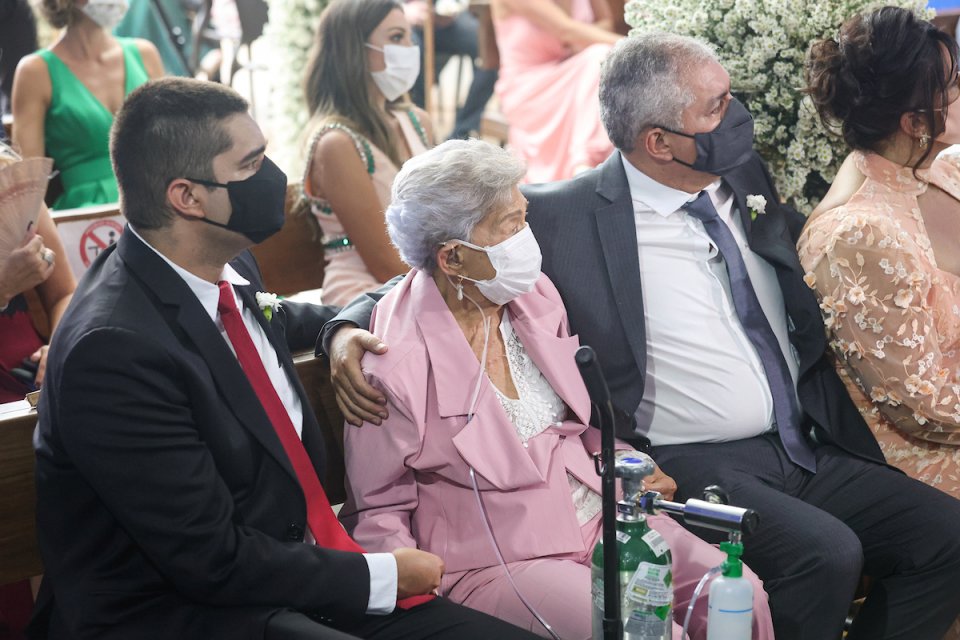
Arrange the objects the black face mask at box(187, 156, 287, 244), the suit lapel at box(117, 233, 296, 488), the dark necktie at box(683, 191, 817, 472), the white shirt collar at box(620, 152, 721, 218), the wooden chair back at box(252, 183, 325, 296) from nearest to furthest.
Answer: the suit lapel at box(117, 233, 296, 488) < the black face mask at box(187, 156, 287, 244) < the dark necktie at box(683, 191, 817, 472) < the white shirt collar at box(620, 152, 721, 218) < the wooden chair back at box(252, 183, 325, 296)

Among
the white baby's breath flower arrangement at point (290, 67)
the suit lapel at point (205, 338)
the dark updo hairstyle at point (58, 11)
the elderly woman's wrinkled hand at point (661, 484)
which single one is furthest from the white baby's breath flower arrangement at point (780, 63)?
the dark updo hairstyle at point (58, 11)

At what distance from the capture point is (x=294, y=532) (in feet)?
7.34

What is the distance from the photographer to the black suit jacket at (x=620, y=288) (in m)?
2.86

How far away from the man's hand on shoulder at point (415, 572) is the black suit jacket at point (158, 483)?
3.2 inches

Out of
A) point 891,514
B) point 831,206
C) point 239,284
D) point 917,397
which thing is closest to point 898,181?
point 831,206

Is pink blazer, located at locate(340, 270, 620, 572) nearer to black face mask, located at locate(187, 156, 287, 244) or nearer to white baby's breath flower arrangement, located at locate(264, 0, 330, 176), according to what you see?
black face mask, located at locate(187, 156, 287, 244)

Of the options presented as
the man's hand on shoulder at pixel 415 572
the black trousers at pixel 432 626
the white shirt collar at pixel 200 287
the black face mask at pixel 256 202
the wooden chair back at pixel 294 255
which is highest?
the black face mask at pixel 256 202

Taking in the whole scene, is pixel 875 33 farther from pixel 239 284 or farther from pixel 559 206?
pixel 239 284

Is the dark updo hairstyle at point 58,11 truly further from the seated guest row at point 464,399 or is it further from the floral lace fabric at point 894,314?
the floral lace fabric at point 894,314

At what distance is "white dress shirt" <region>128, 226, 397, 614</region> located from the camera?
7.07 feet

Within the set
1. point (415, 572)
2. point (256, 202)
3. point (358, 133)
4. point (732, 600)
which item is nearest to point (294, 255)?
point (358, 133)

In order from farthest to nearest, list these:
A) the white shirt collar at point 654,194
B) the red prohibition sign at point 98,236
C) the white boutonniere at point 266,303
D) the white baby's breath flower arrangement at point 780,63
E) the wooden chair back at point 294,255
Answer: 1. the wooden chair back at point 294,255
2. the red prohibition sign at point 98,236
3. the white baby's breath flower arrangement at point 780,63
4. the white shirt collar at point 654,194
5. the white boutonniere at point 266,303

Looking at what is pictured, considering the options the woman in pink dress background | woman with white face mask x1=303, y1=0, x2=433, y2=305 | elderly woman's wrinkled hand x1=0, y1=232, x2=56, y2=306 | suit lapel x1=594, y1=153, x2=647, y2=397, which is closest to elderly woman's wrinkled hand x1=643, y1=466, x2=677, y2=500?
suit lapel x1=594, y1=153, x2=647, y2=397

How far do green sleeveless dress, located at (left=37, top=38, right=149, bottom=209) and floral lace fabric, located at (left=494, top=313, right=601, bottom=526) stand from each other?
2.78 metres
